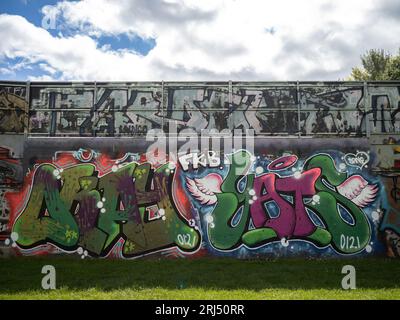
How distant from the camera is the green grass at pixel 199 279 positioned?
316 inches

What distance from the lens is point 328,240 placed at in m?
11.5

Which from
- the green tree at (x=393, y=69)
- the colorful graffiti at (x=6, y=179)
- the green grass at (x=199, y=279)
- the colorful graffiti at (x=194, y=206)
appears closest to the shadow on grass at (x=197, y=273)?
the green grass at (x=199, y=279)

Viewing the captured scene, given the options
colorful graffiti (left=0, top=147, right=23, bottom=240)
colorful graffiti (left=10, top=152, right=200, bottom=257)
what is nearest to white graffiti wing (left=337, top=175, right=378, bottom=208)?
colorful graffiti (left=10, top=152, right=200, bottom=257)

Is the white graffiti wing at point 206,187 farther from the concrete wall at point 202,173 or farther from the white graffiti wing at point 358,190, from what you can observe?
Answer: the white graffiti wing at point 358,190

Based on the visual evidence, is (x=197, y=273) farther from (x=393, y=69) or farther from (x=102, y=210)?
(x=393, y=69)

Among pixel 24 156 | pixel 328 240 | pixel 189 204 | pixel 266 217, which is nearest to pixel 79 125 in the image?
pixel 24 156

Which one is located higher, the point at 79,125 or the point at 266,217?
the point at 79,125

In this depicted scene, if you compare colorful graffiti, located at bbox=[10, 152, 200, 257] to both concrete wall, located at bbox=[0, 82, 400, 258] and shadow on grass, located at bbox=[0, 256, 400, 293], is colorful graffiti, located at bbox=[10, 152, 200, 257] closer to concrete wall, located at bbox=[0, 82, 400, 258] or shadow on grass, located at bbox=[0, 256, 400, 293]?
concrete wall, located at bbox=[0, 82, 400, 258]

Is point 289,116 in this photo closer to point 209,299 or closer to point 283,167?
point 283,167

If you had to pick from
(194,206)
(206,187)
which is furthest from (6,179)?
(206,187)

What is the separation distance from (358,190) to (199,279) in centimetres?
578

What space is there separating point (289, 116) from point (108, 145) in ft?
19.1

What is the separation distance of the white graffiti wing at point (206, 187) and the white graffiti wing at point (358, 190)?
12.3 ft
